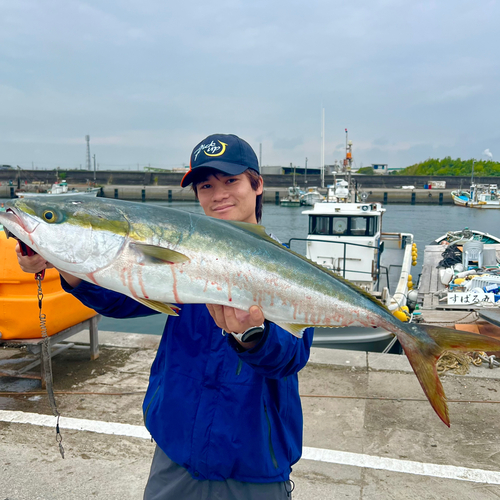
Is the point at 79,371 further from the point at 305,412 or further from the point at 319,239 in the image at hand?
the point at 319,239

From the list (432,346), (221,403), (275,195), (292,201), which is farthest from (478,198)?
(221,403)

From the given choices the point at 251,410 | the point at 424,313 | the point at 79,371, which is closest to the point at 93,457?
the point at 79,371

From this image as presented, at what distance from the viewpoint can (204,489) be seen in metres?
1.92

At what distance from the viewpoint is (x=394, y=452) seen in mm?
3789

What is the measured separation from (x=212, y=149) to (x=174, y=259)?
792mm

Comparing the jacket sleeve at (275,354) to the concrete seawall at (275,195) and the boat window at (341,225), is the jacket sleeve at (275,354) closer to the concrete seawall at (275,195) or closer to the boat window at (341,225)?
the boat window at (341,225)

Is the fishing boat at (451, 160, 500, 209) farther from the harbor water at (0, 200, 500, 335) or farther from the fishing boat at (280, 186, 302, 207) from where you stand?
the fishing boat at (280, 186, 302, 207)

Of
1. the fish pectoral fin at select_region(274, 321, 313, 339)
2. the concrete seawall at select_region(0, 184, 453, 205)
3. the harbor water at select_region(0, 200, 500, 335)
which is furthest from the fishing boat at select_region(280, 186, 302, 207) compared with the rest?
the fish pectoral fin at select_region(274, 321, 313, 339)

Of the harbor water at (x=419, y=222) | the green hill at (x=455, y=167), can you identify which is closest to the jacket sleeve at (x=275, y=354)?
the harbor water at (x=419, y=222)

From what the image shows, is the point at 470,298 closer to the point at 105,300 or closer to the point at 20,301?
the point at 20,301

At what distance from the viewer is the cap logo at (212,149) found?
2277 mm

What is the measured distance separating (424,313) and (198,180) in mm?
9478

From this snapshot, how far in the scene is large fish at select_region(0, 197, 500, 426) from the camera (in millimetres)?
1742

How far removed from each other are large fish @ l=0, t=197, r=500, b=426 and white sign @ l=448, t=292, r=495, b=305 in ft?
31.7
